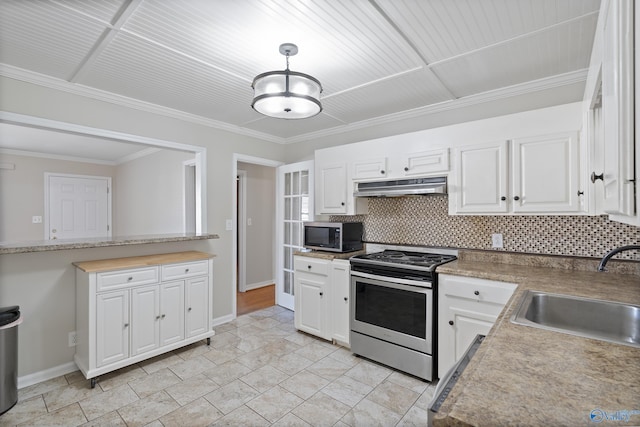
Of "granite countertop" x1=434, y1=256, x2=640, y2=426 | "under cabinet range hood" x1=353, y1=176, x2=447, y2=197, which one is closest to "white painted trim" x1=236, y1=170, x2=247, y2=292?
"under cabinet range hood" x1=353, y1=176, x2=447, y2=197

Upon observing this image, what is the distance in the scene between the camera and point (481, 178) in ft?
7.89

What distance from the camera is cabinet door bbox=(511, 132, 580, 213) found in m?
2.06

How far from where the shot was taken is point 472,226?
278 centimetres

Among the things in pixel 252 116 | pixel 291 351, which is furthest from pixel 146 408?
pixel 252 116

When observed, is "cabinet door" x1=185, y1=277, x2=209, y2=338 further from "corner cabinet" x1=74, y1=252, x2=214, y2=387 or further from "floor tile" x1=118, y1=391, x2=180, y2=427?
"floor tile" x1=118, y1=391, x2=180, y2=427

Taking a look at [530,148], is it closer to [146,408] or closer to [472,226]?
[472,226]

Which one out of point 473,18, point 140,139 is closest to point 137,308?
point 140,139

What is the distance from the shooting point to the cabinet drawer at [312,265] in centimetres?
313

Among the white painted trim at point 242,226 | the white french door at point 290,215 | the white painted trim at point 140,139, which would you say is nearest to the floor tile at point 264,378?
the white french door at point 290,215

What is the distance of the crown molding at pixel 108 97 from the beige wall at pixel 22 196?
390 cm

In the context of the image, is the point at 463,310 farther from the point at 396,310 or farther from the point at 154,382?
the point at 154,382

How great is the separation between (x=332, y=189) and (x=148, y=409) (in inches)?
95.2

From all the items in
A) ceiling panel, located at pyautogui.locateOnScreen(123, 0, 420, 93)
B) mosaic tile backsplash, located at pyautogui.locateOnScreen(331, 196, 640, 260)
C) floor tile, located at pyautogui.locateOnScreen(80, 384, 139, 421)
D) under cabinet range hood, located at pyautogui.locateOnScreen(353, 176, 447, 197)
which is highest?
ceiling panel, located at pyautogui.locateOnScreen(123, 0, 420, 93)

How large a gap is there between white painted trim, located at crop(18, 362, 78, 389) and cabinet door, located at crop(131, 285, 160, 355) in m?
0.58
